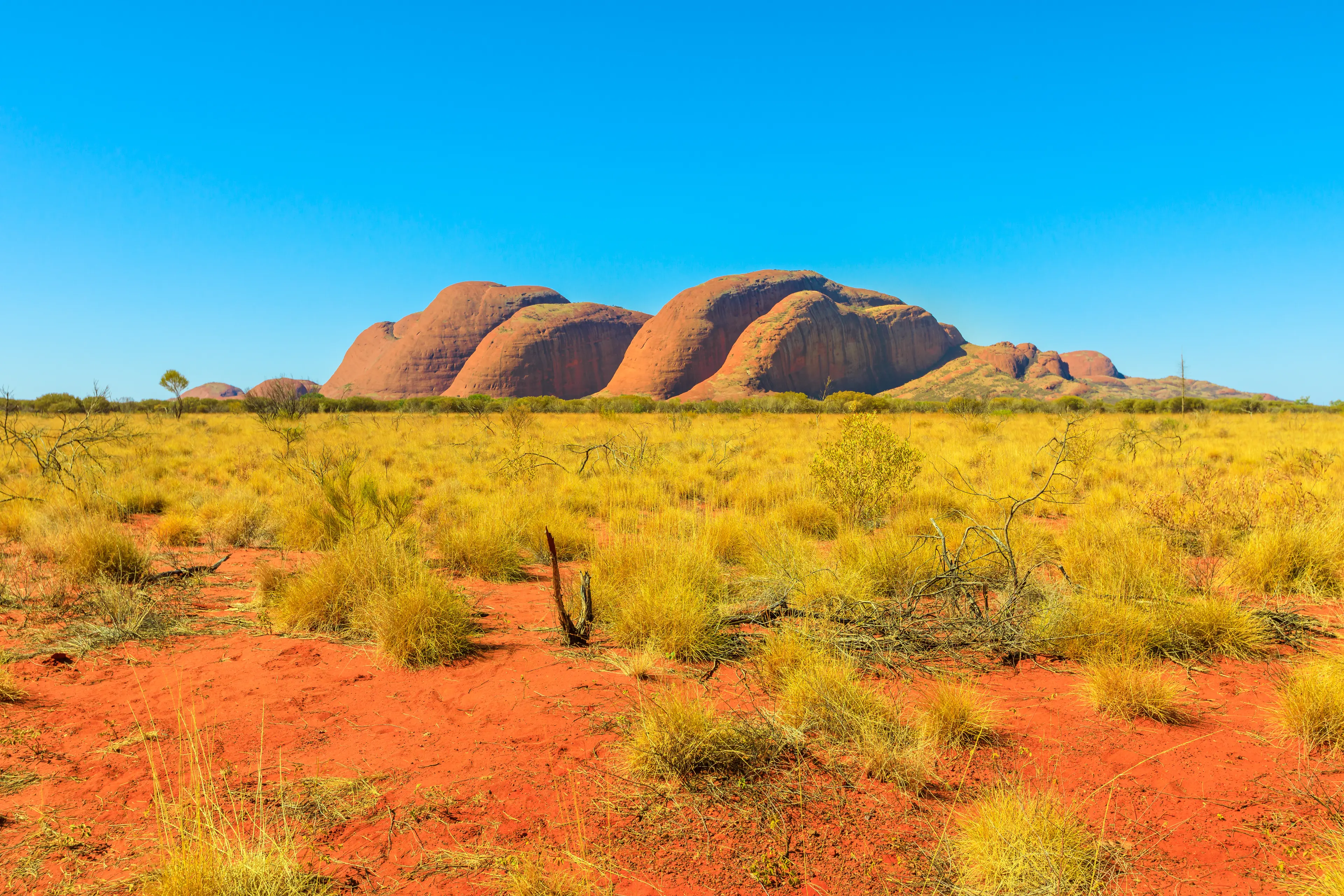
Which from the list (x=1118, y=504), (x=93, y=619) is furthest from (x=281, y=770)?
(x=1118, y=504)

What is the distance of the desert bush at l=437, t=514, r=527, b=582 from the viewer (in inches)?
231

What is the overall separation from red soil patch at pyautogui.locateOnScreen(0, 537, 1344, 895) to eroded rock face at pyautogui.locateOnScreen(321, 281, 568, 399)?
110 m

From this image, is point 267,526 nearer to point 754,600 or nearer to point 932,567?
point 754,600

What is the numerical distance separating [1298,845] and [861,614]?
2.27 meters

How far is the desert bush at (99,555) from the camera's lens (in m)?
4.96

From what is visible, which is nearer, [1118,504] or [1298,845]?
[1298,845]

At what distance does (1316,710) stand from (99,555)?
8192 millimetres

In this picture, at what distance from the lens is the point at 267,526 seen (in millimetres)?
7164

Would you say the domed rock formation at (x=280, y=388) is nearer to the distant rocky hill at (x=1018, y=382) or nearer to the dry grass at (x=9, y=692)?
the dry grass at (x=9, y=692)

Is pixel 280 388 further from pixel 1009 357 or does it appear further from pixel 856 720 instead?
pixel 1009 357

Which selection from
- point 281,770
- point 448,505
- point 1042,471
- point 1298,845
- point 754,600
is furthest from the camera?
point 1042,471

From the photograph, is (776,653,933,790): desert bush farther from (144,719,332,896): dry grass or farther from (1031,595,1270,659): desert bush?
(144,719,332,896): dry grass

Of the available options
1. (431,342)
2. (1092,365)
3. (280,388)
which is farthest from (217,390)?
(1092,365)

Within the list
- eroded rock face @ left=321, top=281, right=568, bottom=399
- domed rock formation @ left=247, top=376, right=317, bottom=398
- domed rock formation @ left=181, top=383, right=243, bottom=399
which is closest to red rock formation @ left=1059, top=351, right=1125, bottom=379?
eroded rock face @ left=321, top=281, right=568, bottom=399
